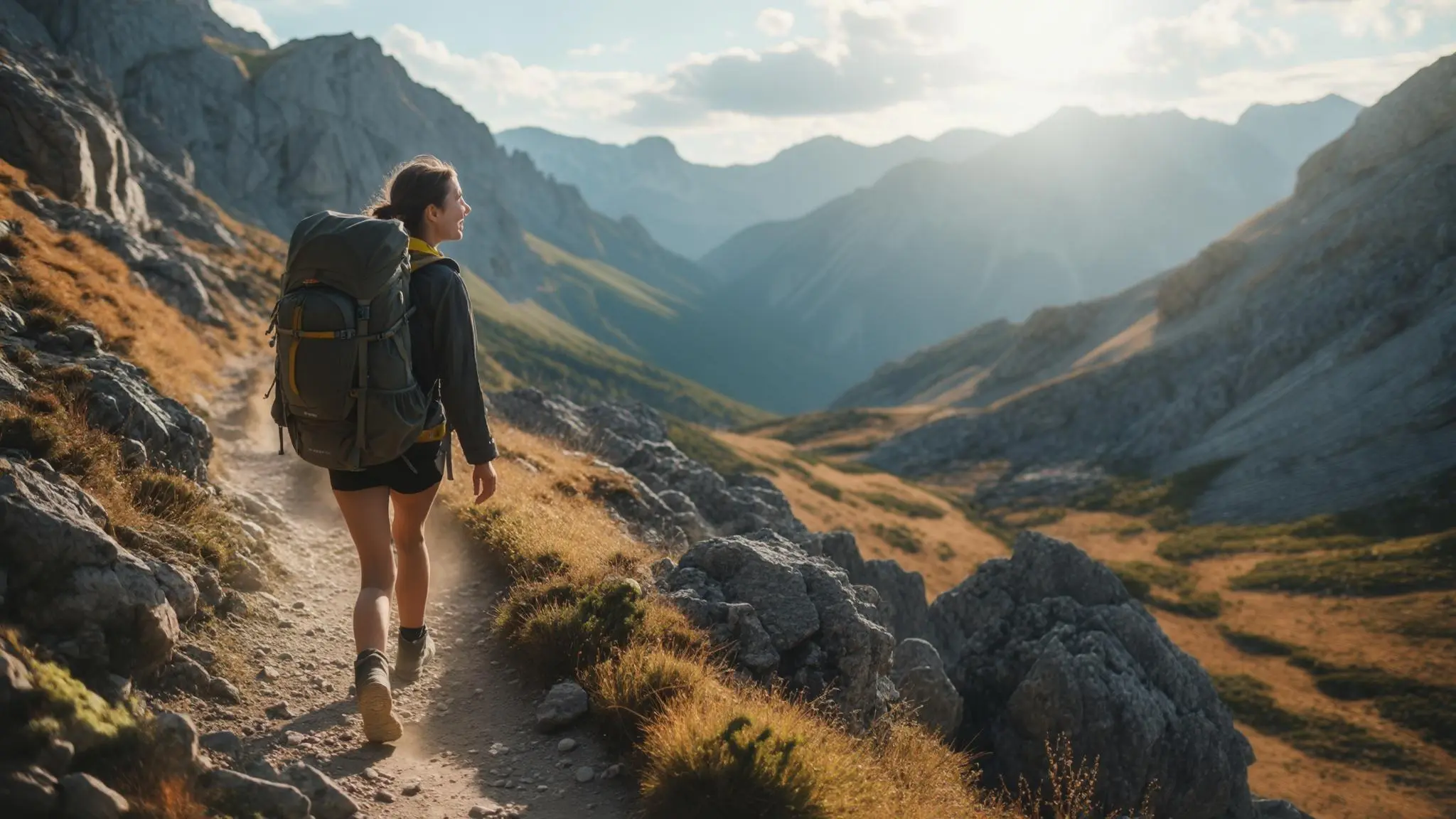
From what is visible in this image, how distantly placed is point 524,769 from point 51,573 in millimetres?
3383

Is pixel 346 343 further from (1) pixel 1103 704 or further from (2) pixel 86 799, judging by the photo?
(1) pixel 1103 704

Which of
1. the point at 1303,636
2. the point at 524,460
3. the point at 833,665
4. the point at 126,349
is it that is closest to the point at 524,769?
the point at 833,665

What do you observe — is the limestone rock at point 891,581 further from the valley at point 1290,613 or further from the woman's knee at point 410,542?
the valley at point 1290,613

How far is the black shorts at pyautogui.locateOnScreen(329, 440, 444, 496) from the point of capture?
5895 millimetres

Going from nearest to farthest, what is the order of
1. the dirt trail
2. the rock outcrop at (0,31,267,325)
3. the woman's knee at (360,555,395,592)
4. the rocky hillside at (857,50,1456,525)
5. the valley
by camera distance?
the dirt trail < the woman's knee at (360,555,395,592) < the valley < the rock outcrop at (0,31,267,325) < the rocky hillside at (857,50,1456,525)

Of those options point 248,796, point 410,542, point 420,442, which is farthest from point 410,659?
point 248,796

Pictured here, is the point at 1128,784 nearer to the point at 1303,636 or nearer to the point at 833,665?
the point at 833,665

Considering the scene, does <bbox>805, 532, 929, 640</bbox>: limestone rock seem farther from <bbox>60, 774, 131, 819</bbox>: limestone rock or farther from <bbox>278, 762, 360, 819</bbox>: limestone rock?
<bbox>60, 774, 131, 819</bbox>: limestone rock

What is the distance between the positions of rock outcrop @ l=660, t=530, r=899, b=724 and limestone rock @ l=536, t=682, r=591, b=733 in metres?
1.82

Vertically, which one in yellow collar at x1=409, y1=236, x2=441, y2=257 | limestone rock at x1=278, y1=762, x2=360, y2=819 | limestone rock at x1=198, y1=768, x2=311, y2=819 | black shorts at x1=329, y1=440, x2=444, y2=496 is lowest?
limestone rock at x1=278, y1=762, x2=360, y2=819

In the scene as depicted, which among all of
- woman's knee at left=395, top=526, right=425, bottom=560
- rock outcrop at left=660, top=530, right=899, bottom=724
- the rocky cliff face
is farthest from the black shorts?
the rocky cliff face

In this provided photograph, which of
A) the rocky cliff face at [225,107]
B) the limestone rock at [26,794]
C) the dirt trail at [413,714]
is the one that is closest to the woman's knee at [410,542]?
the dirt trail at [413,714]

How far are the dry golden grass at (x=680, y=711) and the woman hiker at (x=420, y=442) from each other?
69.0 inches

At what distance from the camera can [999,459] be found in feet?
295
